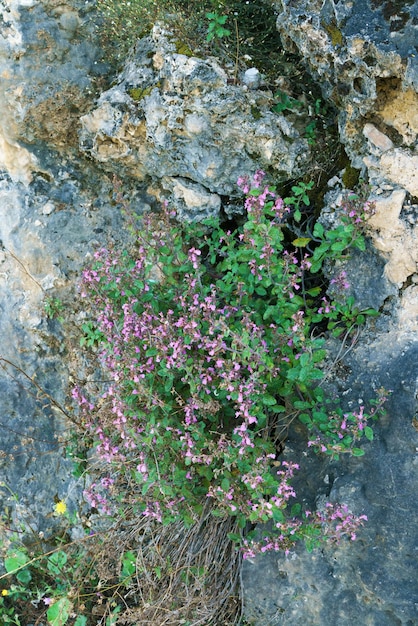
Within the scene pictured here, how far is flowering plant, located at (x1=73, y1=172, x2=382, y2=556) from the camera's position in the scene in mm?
2967

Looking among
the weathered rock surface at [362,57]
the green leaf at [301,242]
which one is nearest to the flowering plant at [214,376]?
the green leaf at [301,242]

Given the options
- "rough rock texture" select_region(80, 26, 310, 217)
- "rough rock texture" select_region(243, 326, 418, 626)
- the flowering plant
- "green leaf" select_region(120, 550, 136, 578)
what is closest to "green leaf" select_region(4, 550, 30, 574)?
"green leaf" select_region(120, 550, 136, 578)

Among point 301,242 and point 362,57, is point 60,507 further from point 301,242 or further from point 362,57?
point 362,57

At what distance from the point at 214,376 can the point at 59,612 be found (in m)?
2.05

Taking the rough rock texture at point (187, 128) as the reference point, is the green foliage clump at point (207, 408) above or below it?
below

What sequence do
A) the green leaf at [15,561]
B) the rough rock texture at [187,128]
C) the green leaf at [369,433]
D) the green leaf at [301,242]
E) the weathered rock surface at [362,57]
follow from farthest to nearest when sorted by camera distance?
the green leaf at [15,561] → the rough rock texture at [187,128] → the green leaf at [301,242] → the weathered rock surface at [362,57] → the green leaf at [369,433]

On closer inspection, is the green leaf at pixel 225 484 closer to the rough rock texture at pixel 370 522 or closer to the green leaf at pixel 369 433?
the rough rock texture at pixel 370 522

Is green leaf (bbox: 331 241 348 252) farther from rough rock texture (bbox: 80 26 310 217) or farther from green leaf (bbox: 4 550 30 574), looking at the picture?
green leaf (bbox: 4 550 30 574)

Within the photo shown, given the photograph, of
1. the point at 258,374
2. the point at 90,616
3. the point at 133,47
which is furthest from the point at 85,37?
the point at 90,616

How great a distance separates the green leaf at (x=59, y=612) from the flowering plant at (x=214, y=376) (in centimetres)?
95

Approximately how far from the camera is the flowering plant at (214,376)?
297 cm

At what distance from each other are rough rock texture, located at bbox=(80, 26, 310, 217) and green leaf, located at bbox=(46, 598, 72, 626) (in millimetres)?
2742

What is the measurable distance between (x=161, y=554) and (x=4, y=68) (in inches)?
136

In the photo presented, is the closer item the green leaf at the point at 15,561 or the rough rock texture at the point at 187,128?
the rough rock texture at the point at 187,128
